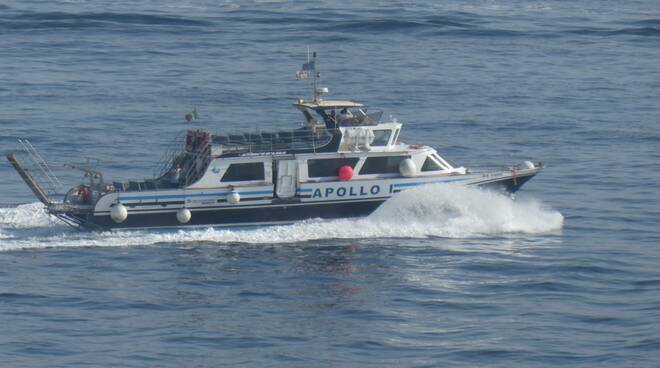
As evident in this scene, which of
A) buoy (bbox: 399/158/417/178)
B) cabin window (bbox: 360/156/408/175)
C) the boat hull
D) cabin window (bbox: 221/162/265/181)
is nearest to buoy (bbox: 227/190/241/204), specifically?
the boat hull

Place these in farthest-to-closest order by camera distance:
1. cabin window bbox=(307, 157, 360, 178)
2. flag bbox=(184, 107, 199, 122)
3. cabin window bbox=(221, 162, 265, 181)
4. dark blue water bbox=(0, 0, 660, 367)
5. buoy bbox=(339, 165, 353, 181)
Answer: cabin window bbox=(307, 157, 360, 178) → buoy bbox=(339, 165, 353, 181) → cabin window bbox=(221, 162, 265, 181) → flag bbox=(184, 107, 199, 122) → dark blue water bbox=(0, 0, 660, 367)

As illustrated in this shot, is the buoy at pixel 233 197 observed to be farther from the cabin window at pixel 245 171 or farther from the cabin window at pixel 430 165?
the cabin window at pixel 430 165

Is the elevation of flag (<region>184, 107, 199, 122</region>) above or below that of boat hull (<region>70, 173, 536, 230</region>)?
above

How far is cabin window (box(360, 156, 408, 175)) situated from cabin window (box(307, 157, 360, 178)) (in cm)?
38

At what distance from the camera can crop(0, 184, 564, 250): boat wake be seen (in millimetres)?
38375

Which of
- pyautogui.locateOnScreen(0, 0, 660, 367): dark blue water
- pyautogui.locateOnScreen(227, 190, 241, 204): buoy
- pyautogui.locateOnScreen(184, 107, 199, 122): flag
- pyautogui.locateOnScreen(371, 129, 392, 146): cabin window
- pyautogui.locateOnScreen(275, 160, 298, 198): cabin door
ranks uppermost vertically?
pyautogui.locateOnScreen(184, 107, 199, 122): flag

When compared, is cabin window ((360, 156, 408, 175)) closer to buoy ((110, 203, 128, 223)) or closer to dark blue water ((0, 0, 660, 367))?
dark blue water ((0, 0, 660, 367))

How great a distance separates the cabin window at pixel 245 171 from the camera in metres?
38.9

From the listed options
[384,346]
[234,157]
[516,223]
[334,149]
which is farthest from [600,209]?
[384,346]

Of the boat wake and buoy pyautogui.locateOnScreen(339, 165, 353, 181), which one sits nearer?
the boat wake

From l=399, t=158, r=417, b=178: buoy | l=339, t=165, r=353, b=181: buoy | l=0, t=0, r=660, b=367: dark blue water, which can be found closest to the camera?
l=0, t=0, r=660, b=367: dark blue water

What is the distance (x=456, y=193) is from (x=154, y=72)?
31.0 meters

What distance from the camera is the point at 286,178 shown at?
39.0m

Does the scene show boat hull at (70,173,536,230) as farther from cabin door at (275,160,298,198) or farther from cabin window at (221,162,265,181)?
cabin window at (221,162,265,181)
